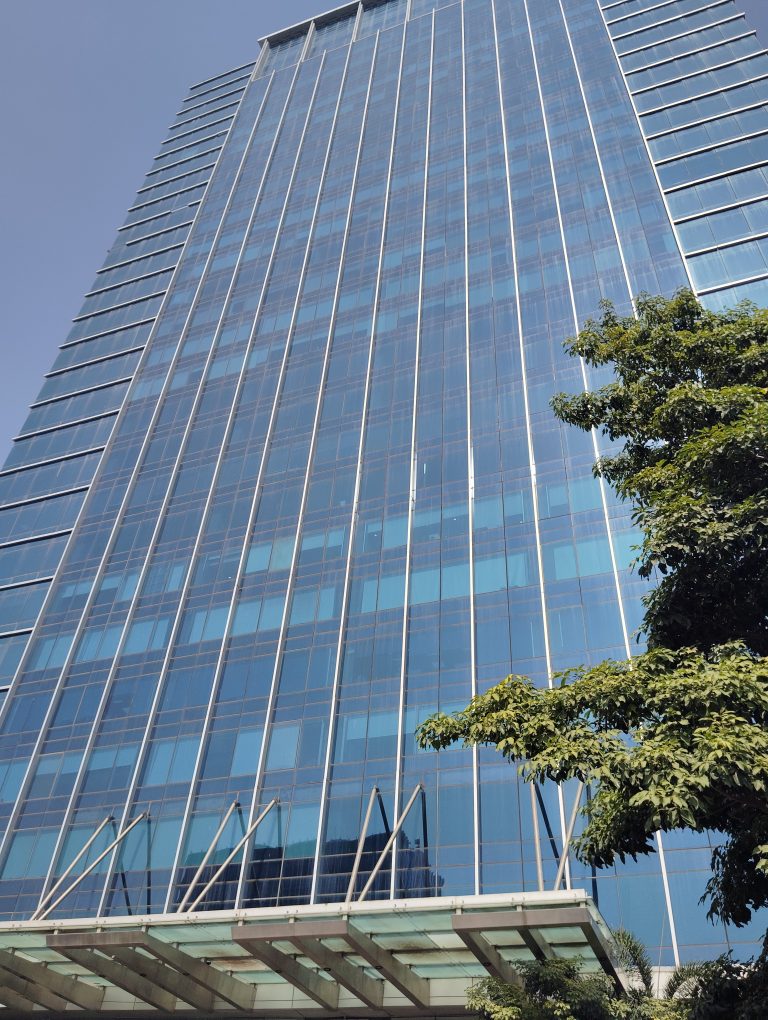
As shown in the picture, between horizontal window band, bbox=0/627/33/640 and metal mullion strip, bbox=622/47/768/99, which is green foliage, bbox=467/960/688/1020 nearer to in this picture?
horizontal window band, bbox=0/627/33/640

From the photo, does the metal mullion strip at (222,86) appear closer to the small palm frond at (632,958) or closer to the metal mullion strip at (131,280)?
the metal mullion strip at (131,280)

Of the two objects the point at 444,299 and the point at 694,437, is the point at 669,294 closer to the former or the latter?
the point at 444,299

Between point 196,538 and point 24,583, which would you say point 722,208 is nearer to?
point 196,538

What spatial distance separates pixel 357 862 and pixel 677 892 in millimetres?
10833

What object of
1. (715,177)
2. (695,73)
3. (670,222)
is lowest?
(670,222)

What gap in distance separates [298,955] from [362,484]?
88.8 ft


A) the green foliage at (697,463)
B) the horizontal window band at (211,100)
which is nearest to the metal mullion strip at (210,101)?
the horizontal window band at (211,100)

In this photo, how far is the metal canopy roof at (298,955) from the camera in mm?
18766

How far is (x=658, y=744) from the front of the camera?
1293 cm

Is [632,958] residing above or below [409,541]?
below

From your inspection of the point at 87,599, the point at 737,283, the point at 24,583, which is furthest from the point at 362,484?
the point at 737,283

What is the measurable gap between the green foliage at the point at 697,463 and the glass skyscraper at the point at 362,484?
11813 millimetres

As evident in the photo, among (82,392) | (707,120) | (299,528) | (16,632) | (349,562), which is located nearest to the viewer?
(349,562)

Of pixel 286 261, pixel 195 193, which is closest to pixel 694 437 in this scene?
pixel 286 261
